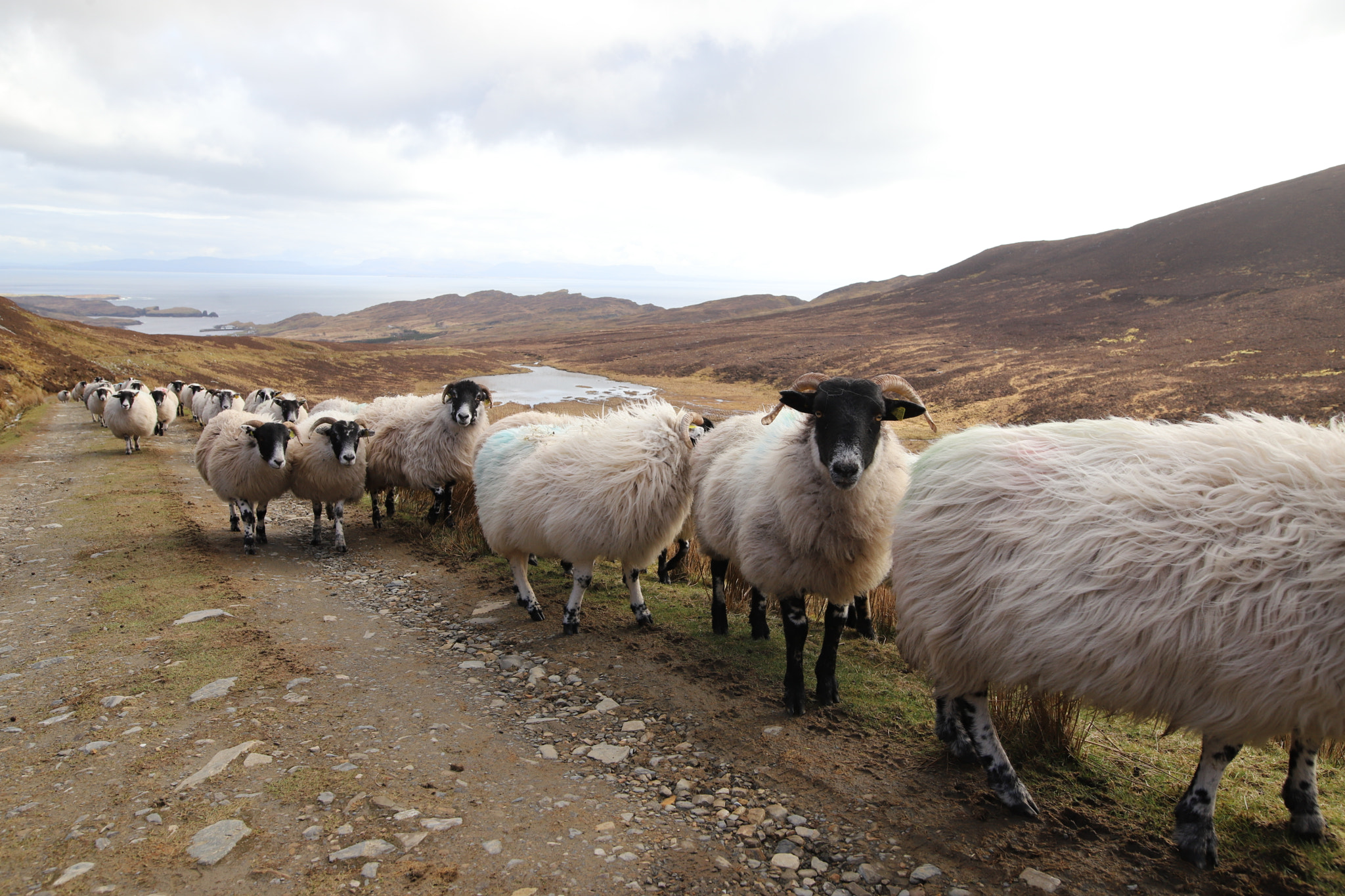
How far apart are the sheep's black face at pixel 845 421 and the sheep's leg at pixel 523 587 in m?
3.50

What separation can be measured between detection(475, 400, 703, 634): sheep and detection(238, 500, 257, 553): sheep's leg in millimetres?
4060

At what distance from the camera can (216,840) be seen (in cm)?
318

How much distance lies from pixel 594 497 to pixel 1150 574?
174 inches

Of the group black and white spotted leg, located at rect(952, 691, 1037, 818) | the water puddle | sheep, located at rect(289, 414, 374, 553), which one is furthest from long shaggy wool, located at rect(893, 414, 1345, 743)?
the water puddle

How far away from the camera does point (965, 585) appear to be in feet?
12.4

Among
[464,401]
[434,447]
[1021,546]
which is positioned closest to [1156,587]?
[1021,546]

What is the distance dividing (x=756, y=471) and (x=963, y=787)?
2.81 meters

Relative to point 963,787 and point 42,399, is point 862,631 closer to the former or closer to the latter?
point 963,787

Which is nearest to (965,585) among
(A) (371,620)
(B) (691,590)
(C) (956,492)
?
(C) (956,492)

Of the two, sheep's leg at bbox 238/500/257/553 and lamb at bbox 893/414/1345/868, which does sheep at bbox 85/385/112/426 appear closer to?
sheep's leg at bbox 238/500/257/553

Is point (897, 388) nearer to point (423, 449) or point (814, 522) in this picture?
point (814, 522)

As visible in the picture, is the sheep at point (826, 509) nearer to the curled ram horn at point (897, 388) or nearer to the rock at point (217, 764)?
the curled ram horn at point (897, 388)

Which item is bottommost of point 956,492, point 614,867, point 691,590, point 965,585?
point 691,590

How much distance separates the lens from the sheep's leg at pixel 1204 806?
3.18 m
